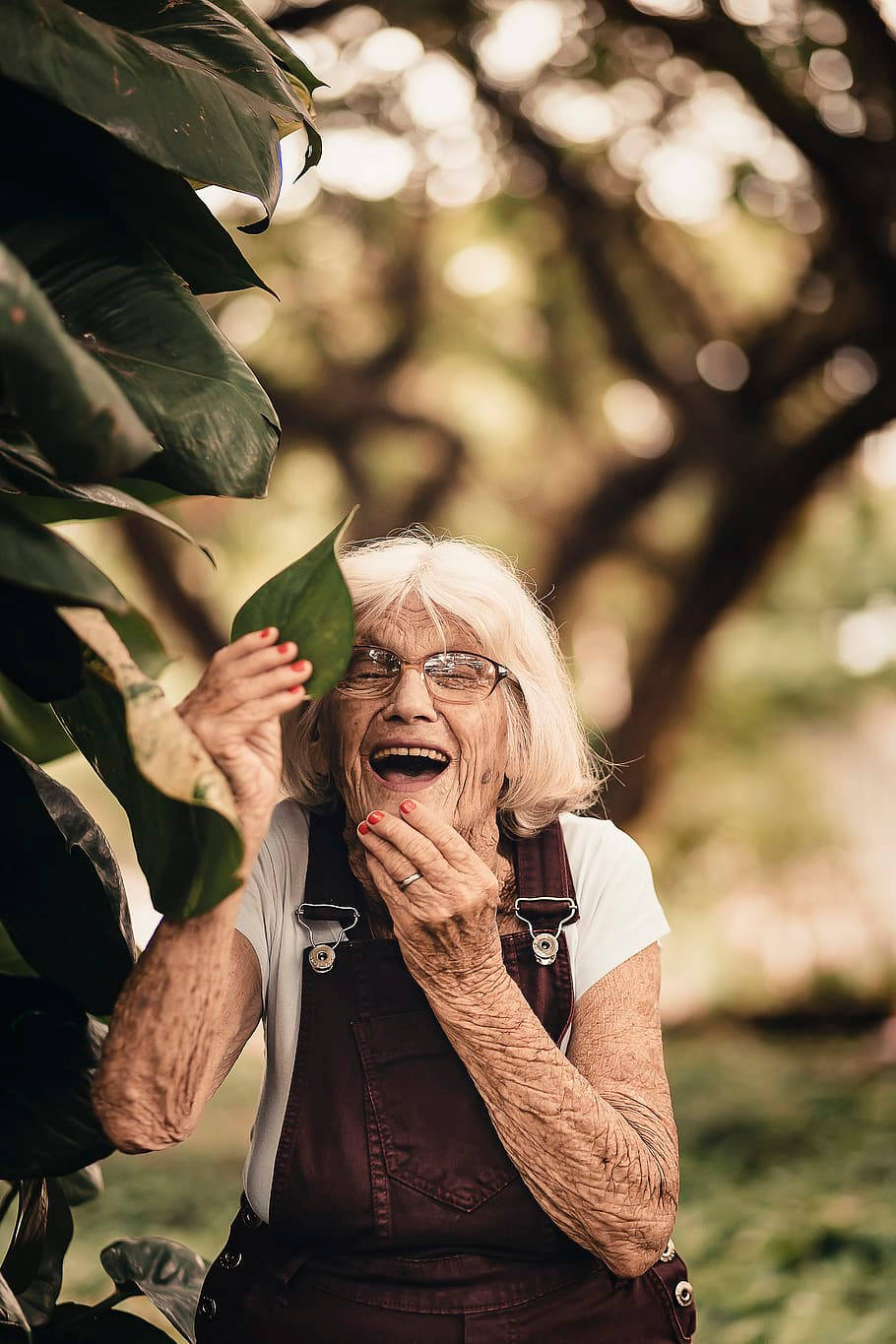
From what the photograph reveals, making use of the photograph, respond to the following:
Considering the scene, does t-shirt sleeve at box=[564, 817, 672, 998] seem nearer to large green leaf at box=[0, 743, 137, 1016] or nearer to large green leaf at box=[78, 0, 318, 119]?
large green leaf at box=[0, 743, 137, 1016]

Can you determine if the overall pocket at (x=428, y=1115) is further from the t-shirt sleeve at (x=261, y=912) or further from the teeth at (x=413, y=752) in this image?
the teeth at (x=413, y=752)

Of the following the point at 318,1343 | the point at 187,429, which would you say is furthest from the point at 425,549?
the point at 318,1343

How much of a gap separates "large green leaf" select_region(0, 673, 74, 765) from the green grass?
7.26 feet

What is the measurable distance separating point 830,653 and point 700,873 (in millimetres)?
1301

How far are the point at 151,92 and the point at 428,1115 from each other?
35.2 inches

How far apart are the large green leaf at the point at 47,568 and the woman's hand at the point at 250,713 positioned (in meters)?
0.14

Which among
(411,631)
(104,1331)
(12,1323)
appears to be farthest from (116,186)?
(104,1331)

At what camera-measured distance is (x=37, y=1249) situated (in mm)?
1192

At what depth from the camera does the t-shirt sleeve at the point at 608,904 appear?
4.01 ft

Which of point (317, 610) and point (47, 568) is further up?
point (47, 568)

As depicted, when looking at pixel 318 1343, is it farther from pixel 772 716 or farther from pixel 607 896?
pixel 772 716

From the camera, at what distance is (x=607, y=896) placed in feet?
4.12

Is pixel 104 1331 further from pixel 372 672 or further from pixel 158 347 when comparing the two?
pixel 158 347

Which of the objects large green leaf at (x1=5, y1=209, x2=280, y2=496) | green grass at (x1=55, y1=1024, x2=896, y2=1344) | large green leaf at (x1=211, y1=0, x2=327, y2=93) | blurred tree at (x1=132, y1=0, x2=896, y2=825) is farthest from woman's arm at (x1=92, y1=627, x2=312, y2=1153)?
blurred tree at (x1=132, y1=0, x2=896, y2=825)
